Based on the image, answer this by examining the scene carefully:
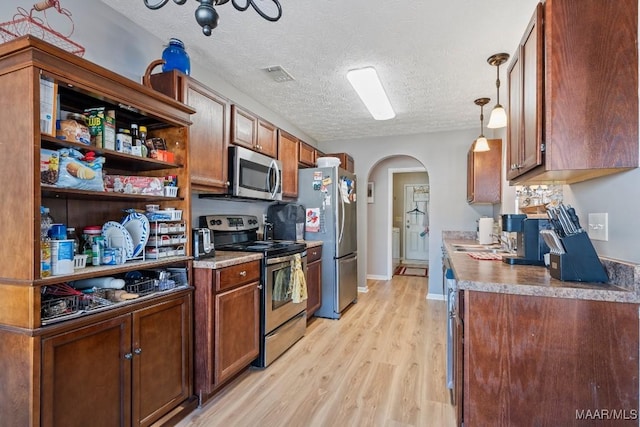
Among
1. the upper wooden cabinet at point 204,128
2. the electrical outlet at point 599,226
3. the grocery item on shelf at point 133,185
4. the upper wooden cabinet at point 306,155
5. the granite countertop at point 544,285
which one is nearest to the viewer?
the granite countertop at point 544,285

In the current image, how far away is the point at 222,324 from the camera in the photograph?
214cm

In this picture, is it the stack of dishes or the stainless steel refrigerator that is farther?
the stainless steel refrigerator

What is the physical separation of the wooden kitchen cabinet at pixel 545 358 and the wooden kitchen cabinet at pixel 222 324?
4.74ft

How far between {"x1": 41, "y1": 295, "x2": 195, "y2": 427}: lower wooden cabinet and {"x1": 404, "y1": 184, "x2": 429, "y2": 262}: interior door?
638cm

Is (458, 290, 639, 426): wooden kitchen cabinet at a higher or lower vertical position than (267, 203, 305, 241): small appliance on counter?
lower

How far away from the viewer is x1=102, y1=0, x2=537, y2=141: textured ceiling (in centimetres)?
203

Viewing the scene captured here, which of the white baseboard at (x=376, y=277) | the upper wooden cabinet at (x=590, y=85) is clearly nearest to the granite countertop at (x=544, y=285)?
the upper wooden cabinet at (x=590, y=85)

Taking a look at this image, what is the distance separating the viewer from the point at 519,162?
1.73m

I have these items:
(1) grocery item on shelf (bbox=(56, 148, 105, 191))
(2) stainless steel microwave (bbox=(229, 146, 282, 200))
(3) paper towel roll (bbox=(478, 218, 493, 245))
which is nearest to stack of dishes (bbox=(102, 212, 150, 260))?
(1) grocery item on shelf (bbox=(56, 148, 105, 191))

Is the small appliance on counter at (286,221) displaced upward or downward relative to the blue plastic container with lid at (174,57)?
downward

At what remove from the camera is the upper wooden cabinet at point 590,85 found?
4.06 feet

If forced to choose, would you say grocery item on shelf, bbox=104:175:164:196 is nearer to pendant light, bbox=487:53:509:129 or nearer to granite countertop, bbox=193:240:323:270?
granite countertop, bbox=193:240:323:270

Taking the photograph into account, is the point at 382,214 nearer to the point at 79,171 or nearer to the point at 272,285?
the point at 272,285

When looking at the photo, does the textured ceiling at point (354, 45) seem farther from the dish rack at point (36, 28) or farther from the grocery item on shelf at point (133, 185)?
the grocery item on shelf at point (133, 185)
